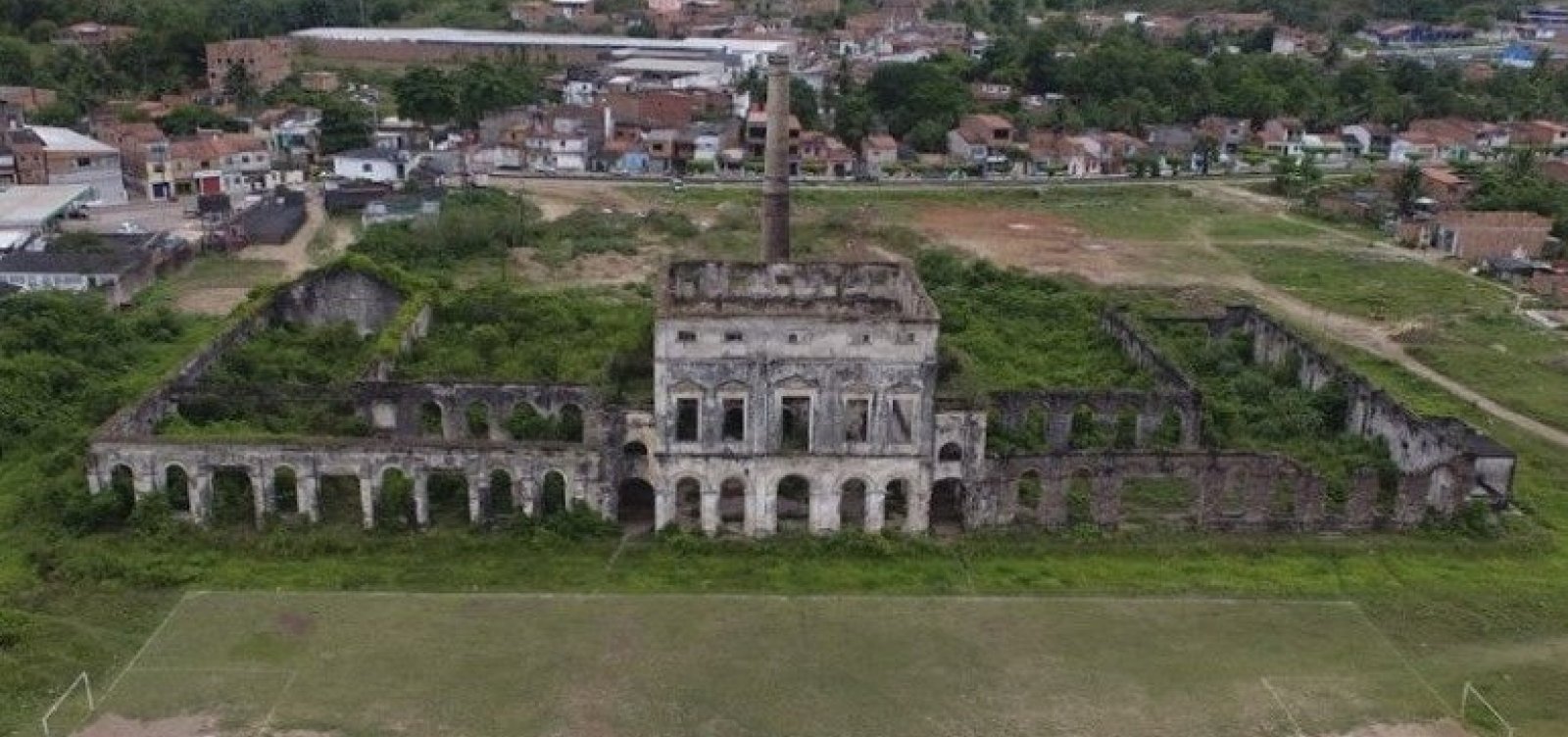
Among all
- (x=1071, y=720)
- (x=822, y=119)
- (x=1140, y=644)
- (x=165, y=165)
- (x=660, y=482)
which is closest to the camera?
(x=1071, y=720)

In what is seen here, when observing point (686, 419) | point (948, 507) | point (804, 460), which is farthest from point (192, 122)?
point (948, 507)

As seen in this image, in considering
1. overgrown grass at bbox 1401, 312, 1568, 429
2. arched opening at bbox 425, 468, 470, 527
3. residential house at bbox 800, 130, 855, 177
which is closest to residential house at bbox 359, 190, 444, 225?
residential house at bbox 800, 130, 855, 177

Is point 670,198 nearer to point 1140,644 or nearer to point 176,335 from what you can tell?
point 176,335

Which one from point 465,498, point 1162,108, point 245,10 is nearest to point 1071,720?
point 465,498

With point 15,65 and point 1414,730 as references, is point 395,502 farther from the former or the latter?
point 15,65

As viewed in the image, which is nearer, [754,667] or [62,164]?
[754,667]

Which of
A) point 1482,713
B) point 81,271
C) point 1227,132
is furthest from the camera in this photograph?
point 1227,132

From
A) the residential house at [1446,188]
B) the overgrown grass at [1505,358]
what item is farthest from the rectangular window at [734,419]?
the residential house at [1446,188]
